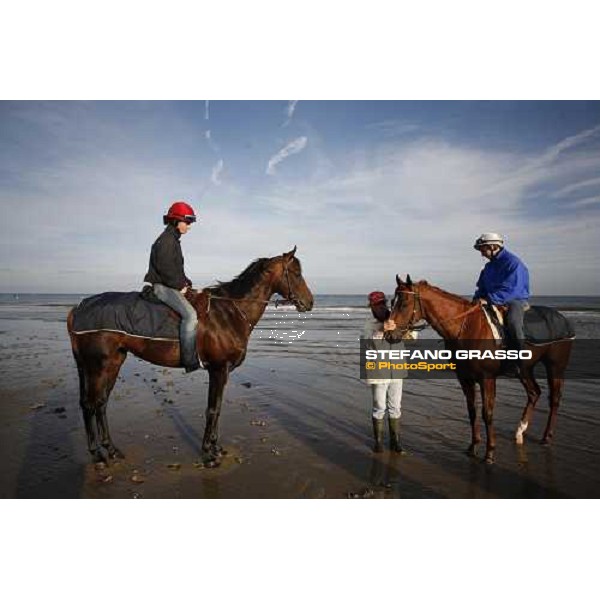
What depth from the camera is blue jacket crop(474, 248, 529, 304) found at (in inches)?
215

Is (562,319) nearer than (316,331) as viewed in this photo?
Yes

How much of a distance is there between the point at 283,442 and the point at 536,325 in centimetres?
446

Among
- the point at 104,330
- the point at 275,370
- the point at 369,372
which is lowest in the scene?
the point at 275,370

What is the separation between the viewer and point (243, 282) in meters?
5.85

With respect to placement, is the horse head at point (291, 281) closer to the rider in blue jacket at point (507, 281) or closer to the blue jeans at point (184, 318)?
the blue jeans at point (184, 318)

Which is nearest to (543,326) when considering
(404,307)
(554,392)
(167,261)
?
(554,392)

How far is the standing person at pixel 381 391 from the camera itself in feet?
18.0

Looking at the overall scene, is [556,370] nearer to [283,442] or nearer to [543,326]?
[543,326]

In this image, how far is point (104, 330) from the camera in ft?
16.9

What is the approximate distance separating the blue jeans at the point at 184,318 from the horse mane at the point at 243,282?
669 millimetres

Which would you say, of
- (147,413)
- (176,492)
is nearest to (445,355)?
(176,492)

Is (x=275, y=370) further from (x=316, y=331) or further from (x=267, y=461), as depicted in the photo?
(x=316, y=331)

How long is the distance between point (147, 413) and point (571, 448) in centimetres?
741

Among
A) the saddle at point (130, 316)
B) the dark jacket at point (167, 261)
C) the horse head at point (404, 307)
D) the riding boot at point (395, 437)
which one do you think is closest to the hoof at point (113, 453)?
the saddle at point (130, 316)
